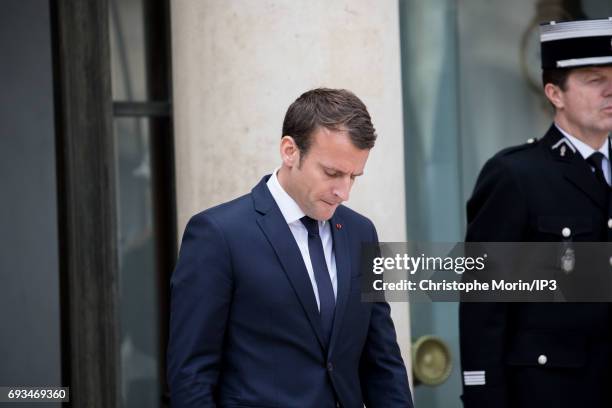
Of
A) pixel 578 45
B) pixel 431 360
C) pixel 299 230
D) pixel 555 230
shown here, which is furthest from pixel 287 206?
pixel 431 360

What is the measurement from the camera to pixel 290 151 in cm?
329

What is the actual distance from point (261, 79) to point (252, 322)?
5.64ft

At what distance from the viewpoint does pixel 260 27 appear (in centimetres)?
474

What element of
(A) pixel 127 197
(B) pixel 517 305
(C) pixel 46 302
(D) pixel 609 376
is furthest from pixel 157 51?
(D) pixel 609 376

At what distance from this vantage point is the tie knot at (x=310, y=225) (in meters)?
3.40

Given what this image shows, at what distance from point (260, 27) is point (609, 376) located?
1.90 m

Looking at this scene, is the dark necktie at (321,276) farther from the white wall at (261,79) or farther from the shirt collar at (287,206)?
the white wall at (261,79)

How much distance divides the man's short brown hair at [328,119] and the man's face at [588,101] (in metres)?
1.24

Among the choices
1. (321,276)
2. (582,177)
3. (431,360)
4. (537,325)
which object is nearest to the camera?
(321,276)

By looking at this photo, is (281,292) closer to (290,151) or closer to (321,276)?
(321,276)

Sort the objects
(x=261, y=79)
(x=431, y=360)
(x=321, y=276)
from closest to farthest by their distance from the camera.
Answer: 1. (x=321, y=276)
2. (x=261, y=79)
3. (x=431, y=360)

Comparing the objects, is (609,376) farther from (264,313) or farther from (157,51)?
(157,51)
